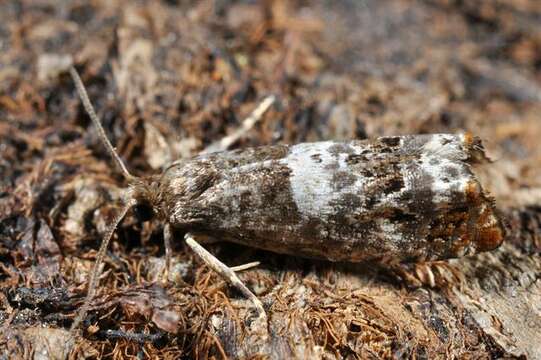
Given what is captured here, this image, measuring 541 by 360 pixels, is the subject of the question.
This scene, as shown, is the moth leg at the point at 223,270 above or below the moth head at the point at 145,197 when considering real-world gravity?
below

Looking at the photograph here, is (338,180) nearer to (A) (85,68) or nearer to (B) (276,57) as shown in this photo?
(B) (276,57)

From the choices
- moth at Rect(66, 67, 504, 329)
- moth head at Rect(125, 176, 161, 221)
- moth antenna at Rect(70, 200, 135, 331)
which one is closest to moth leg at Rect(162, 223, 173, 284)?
moth at Rect(66, 67, 504, 329)

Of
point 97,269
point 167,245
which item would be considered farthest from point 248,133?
point 97,269

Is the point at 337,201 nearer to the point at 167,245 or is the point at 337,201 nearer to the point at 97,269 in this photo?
the point at 167,245

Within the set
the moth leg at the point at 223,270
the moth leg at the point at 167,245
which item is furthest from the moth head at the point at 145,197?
the moth leg at the point at 223,270

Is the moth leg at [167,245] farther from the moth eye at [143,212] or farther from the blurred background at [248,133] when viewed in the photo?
the moth eye at [143,212]

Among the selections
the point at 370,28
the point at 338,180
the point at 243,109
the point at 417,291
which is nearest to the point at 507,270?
the point at 417,291

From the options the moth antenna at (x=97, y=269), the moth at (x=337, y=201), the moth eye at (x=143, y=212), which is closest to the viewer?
the moth antenna at (x=97, y=269)
